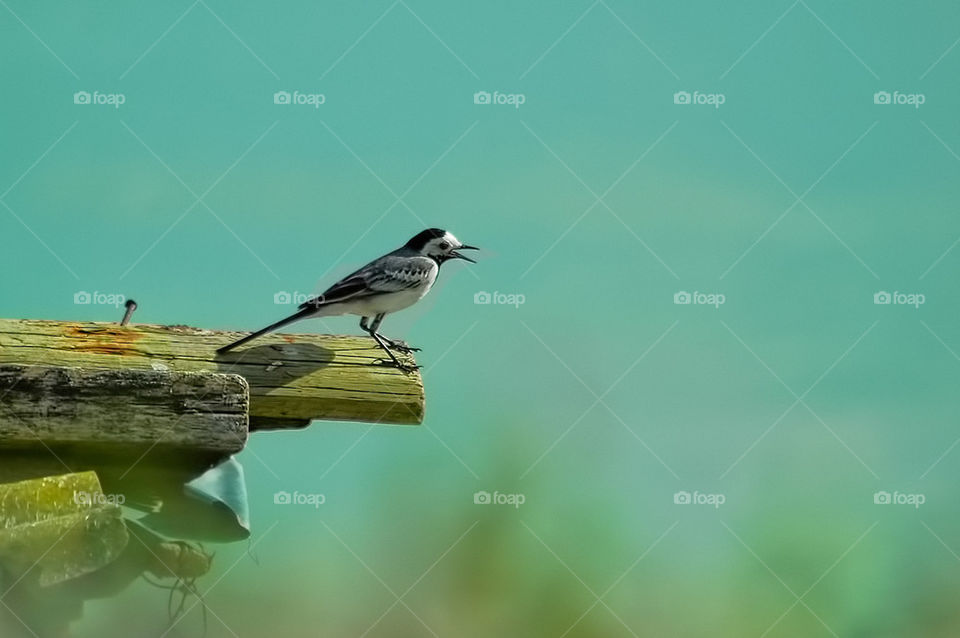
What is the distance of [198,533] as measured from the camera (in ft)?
19.0

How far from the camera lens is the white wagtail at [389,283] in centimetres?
832

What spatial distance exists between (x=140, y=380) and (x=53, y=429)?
41 cm

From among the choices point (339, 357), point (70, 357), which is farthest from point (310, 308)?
point (70, 357)

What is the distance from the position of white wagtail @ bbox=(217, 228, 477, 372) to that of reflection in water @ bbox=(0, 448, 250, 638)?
6.70ft

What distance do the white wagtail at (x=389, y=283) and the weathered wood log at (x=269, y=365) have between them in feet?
4.17

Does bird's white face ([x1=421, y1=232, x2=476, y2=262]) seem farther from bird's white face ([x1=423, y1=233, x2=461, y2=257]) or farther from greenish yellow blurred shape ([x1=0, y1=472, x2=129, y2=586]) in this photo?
greenish yellow blurred shape ([x1=0, y1=472, x2=129, y2=586])

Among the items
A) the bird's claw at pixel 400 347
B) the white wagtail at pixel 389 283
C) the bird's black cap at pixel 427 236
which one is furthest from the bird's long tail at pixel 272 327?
the bird's black cap at pixel 427 236

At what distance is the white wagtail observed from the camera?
328 inches

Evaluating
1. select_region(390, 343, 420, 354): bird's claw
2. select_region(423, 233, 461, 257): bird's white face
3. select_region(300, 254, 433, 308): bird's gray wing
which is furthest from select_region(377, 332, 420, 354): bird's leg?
select_region(423, 233, 461, 257): bird's white face

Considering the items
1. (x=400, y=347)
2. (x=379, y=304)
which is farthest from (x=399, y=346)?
(x=379, y=304)

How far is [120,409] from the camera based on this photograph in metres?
5.39

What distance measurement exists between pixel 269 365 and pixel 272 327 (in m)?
0.57

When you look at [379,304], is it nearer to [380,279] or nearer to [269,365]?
[380,279]

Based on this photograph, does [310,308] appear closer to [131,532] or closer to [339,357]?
[339,357]
